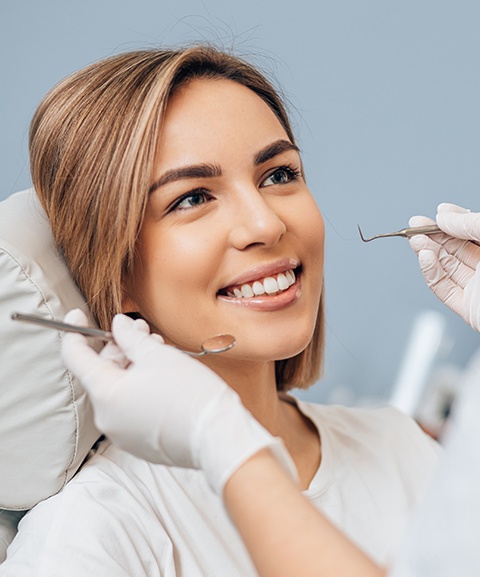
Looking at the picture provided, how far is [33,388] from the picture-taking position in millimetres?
1295

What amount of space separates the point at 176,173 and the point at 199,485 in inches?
21.5

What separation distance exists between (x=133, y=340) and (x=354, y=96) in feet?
4.68

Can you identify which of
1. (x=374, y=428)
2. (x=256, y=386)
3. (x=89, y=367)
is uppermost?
(x=89, y=367)

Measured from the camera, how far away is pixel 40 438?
1312 millimetres

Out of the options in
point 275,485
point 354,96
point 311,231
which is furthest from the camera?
point 354,96

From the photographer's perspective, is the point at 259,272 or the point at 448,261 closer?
the point at 259,272

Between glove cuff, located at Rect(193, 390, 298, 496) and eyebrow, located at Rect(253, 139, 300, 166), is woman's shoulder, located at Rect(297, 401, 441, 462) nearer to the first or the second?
→ eyebrow, located at Rect(253, 139, 300, 166)

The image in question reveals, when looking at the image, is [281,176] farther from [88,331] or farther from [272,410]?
[88,331]

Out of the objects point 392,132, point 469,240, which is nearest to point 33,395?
point 469,240

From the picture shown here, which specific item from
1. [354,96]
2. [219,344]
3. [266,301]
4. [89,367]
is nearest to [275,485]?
[89,367]

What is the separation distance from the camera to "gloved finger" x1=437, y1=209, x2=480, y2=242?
1325 millimetres

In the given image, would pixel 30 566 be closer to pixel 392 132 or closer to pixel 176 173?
pixel 176 173

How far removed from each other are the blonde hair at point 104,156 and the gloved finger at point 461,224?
49 cm

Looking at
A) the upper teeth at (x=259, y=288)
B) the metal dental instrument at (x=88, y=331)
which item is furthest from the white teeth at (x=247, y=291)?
the metal dental instrument at (x=88, y=331)
